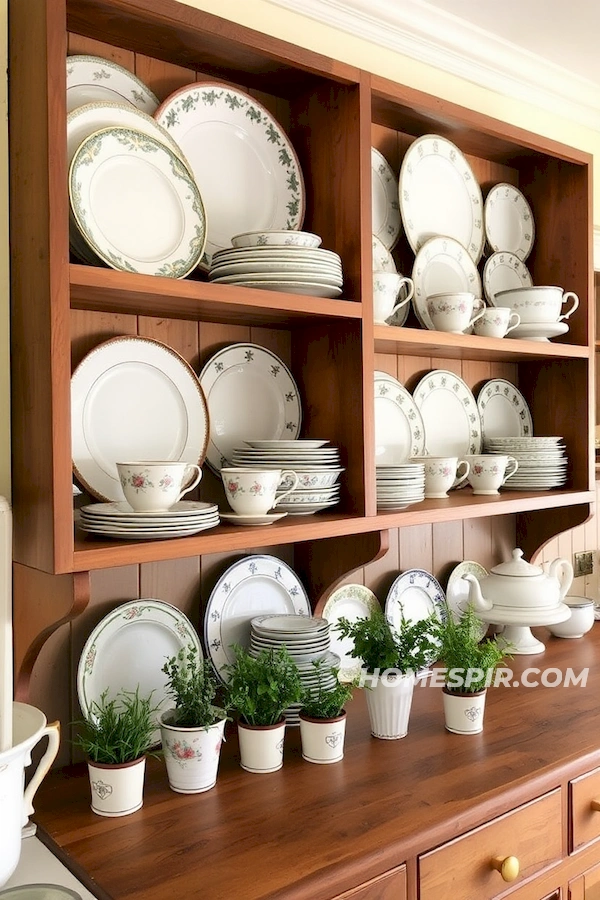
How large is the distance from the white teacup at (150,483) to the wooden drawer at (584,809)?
0.90 m

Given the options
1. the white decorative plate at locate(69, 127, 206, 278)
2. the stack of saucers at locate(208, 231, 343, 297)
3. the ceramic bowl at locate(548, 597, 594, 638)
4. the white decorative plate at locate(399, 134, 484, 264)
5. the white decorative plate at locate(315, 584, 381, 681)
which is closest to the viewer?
the white decorative plate at locate(69, 127, 206, 278)

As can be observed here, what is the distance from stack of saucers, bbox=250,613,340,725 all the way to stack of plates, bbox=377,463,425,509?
284mm

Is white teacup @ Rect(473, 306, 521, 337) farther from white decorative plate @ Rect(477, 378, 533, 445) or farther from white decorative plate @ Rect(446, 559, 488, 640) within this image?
white decorative plate @ Rect(446, 559, 488, 640)

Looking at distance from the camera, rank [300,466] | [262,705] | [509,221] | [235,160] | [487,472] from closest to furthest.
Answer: [262,705], [300,466], [235,160], [487,472], [509,221]

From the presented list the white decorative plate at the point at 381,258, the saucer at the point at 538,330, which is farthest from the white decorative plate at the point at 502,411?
the white decorative plate at the point at 381,258

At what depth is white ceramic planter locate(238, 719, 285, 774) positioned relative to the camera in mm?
1401

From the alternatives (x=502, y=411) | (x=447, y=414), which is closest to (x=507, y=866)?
(x=447, y=414)

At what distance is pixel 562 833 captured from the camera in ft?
4.78

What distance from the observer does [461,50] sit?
2094 mm

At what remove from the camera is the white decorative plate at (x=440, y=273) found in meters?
1.93

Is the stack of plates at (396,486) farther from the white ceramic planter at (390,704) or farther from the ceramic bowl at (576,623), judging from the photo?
the ceramic bowl at (576,623)

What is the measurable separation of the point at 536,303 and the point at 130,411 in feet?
3.61

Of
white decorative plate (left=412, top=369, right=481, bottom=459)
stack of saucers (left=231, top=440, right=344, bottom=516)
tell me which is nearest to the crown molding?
white decorative plate (left=412, top=369, right=481, bottom=459)

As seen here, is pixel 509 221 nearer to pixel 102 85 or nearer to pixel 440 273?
pixel 440 273
